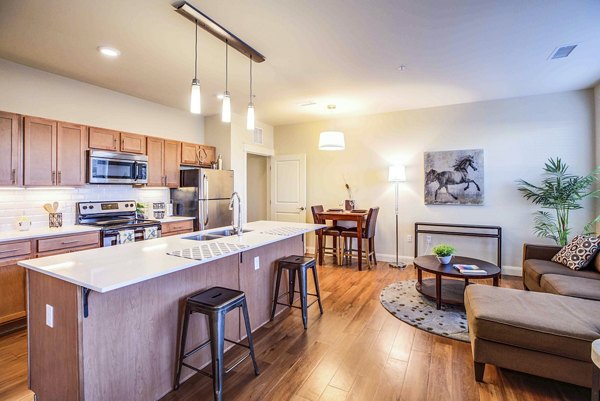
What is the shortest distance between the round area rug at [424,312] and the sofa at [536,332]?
468mm

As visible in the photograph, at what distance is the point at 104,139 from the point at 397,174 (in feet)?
14.2

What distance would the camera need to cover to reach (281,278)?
3.18 meters

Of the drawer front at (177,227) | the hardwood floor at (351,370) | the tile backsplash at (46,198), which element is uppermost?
the tile backsplash at (46,198)

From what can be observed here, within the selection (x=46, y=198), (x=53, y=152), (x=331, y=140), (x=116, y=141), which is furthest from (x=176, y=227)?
(x=331, y=140)

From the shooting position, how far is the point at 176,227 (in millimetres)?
4340

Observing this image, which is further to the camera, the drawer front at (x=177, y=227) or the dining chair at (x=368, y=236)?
the dining chair at (x=368, y=236)

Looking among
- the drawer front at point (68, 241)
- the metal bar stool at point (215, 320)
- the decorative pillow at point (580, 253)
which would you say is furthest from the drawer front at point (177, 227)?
the decorative pillow at point (580, 253)

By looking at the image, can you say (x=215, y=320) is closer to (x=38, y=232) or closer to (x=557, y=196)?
(x=38, y=232)

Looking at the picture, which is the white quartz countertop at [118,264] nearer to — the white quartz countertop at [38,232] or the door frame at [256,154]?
the white quartz countertop at [38,232]

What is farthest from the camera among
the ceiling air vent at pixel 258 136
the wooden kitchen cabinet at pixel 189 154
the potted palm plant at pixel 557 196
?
the ceiling air vent at pixel 258 136

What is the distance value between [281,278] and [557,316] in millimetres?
2262

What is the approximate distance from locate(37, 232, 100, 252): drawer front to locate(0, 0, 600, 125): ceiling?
187 centimetres

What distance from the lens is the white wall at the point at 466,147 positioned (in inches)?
166

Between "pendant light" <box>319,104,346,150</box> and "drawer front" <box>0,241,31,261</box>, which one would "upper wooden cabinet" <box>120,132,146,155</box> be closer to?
"drawer front" <box>0,241,31,261</box>
